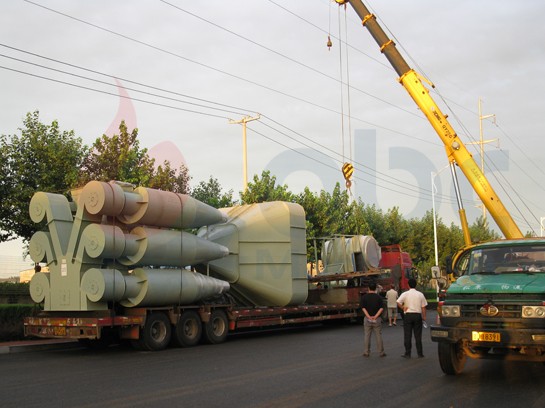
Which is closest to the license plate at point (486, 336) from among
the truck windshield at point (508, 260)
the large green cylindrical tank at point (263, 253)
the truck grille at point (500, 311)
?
the truck grille at point (500, 311)

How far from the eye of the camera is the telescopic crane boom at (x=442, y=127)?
67.2ft

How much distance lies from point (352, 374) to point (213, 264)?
848 cm

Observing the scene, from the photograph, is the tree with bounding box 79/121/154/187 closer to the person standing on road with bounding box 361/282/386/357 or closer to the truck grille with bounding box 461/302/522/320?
the person standing on road with bounding box 361/282/386/357

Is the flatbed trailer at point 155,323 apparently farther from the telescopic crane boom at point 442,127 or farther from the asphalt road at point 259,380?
the telescopic crane boom at point 442,127

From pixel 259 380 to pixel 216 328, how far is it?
7553mm

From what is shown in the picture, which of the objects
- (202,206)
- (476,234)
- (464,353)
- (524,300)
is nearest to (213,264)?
(202,206)

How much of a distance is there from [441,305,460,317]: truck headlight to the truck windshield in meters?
1.26

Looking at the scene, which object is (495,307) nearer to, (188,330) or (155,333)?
(155,333)

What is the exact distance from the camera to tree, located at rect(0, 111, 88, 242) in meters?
24.1

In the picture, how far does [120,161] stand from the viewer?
25.2 meters

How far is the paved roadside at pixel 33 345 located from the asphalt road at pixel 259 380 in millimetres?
620

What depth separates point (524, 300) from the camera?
9.17m

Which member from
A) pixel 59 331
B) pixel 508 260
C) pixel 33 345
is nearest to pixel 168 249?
pixel 59 331

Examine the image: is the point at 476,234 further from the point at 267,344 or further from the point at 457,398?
the point at 457,398
